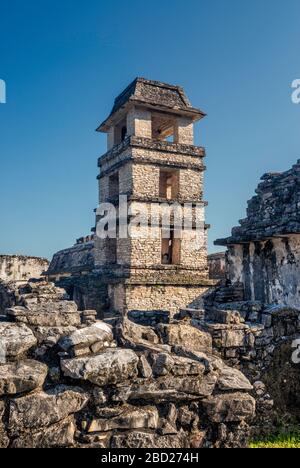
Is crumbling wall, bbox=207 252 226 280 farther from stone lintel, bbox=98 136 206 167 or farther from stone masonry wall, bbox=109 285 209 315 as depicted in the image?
stone lintel, bbox=98 136 206 167

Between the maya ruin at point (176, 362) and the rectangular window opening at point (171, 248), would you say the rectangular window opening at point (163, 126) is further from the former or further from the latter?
the maya ruin at point (176, 362)

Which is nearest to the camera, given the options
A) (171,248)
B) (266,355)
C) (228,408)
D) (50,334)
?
(228,408)

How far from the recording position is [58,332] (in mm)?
3773

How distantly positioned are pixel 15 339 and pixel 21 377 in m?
0.44

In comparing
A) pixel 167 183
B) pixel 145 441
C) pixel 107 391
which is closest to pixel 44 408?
pixel 107 391

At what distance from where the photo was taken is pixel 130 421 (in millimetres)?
3299

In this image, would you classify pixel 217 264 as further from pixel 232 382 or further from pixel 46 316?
pixel 46 316

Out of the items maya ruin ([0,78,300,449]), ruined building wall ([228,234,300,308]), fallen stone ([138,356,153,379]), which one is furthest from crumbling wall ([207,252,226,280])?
fallen stone ([138,356,153,379])

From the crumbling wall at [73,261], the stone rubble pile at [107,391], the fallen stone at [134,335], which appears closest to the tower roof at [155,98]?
the crumbling wall at [73,261]

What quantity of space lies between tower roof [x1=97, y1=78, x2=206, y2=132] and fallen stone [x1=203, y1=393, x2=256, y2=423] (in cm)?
1718

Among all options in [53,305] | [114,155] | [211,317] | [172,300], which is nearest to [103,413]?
[53,305]

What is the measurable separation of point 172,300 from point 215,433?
14.9m

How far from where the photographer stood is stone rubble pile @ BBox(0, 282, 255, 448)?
3.11 metres
